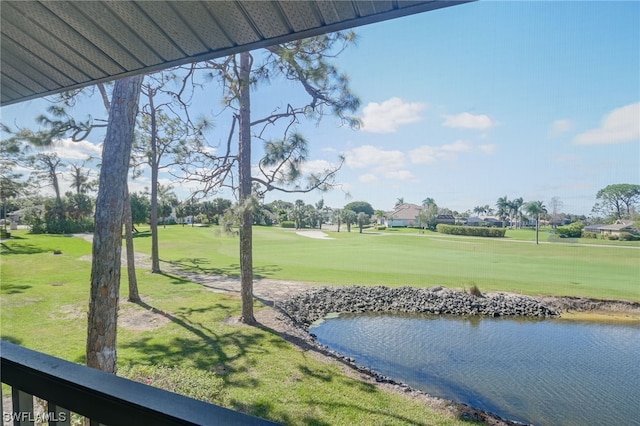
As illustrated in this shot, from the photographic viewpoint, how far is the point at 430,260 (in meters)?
11.8

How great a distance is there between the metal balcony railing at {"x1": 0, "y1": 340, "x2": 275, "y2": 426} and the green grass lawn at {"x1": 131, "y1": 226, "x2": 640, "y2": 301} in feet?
15.6

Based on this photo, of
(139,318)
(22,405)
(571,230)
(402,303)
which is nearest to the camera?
(22,405)

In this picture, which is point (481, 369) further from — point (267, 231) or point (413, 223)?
point (267, 231)

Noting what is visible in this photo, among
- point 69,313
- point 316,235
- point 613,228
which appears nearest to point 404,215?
point 316,235

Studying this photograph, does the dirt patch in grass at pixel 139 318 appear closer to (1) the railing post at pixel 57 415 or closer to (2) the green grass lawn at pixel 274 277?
(2) the green grass lawn at pixel 274 277

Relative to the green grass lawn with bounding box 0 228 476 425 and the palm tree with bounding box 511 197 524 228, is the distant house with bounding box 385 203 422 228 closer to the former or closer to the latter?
the palm tree with bounding box 511 197 524 228

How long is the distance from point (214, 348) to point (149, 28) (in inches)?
145

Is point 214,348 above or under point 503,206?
under

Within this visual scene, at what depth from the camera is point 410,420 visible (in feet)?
9.00

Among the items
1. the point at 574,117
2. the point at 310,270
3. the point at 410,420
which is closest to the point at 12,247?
the point at 310,270

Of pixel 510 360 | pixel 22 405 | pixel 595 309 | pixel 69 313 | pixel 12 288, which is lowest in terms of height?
pixel 510 360

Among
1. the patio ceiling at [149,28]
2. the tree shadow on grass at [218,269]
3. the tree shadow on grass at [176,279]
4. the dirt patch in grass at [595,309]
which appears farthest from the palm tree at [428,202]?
the patio ceiling at [149,28]

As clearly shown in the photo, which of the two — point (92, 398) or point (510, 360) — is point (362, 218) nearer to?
point (510, 360)

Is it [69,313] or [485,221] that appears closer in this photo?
[69,313]
